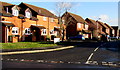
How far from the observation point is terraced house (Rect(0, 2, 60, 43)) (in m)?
26.4

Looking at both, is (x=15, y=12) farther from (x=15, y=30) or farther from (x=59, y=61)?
(x=59, y=61)

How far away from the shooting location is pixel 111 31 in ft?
302

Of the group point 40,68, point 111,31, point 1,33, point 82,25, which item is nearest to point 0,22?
point 1,33

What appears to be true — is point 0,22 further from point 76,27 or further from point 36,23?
point 76,27

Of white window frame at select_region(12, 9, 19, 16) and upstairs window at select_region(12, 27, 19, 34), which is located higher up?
white window frame at select_region(12, 9, 19, 16)

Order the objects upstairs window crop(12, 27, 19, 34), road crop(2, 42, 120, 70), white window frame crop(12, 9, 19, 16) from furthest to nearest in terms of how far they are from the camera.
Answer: white window frame crop(12, 9, 19, 16) → upstairs window crop(12, 27, 19, 34) → road crop(2, 42, 120, 70)

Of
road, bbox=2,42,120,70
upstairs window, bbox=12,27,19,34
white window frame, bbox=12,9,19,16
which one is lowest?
road, bbox=2,42,120,70

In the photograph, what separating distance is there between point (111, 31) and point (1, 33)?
7854 centimetres

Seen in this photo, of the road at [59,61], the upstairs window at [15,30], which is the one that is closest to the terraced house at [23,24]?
the upstairs window at [15,30]

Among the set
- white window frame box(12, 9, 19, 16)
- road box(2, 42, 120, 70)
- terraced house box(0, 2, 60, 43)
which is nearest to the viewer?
road box(2, 42, 120, 70)

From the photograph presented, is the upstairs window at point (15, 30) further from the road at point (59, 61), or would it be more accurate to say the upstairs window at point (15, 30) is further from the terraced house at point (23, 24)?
the road at point (59, 61)

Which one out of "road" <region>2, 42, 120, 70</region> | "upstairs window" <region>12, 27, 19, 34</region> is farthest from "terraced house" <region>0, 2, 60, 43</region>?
"road" <region>2, 42, 120, 70</region>

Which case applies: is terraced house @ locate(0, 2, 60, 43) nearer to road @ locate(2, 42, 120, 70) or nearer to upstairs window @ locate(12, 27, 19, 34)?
upstairs window @ locate(12, 27, 19, 34)

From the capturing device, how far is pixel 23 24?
99.9 ft
